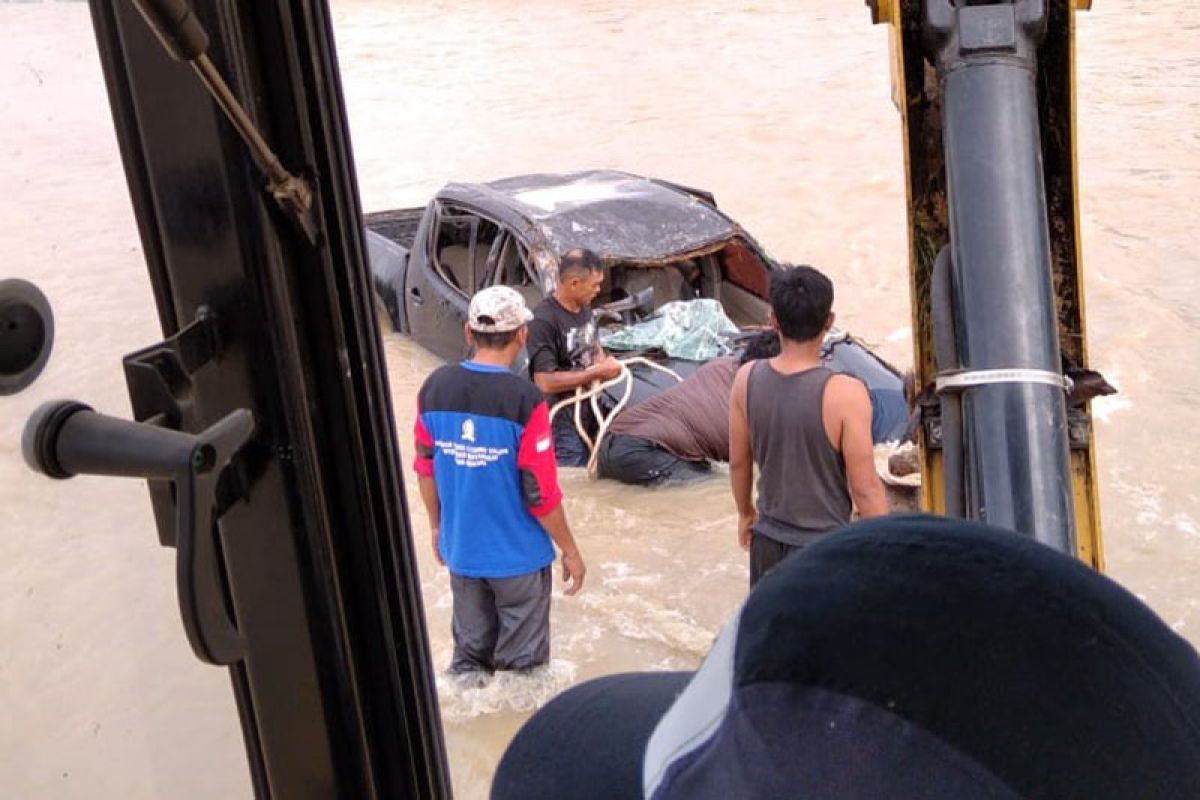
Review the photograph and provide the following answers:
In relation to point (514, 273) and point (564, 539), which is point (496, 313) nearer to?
point (564, 539)

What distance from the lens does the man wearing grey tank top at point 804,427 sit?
447cm

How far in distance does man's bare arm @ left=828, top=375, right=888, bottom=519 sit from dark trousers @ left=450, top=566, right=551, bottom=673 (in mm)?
1213

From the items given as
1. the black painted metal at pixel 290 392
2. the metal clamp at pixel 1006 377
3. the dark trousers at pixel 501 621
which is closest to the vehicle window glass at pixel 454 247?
the dark trousers at pixel 501 621

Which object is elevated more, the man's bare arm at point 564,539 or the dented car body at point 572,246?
the dented car body at point 572,246

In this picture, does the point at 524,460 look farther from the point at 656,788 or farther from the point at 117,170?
the point at 656,788

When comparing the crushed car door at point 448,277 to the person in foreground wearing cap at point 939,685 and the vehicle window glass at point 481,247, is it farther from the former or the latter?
the person in foreground wearing cap at point 939,685

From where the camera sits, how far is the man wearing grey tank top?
4473mm

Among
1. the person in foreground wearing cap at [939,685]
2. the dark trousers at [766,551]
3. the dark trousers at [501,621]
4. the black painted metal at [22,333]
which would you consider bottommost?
the dark trousers at [501,621]

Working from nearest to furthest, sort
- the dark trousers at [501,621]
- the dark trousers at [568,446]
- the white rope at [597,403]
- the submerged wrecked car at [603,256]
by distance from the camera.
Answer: the dark trousers at [501,621] < the white rope at [597,403] < the dark trousers at [568,446] < the submerged wrecked car at [603,256]

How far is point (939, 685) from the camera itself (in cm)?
84

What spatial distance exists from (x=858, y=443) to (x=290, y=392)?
3.35 m

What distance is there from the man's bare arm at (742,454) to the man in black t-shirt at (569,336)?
73.3 inches

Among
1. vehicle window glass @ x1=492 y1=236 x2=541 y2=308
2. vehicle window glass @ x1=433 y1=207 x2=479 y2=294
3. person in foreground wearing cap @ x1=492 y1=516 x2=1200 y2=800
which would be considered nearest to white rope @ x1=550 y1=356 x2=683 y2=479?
vehicle window glass @ x1=492 y1=236 x2=541 y2=308

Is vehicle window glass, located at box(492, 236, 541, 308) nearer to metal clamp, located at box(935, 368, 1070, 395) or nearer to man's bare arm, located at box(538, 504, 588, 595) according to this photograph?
man's bare arm, located at box(538, 504, 588, 595)
